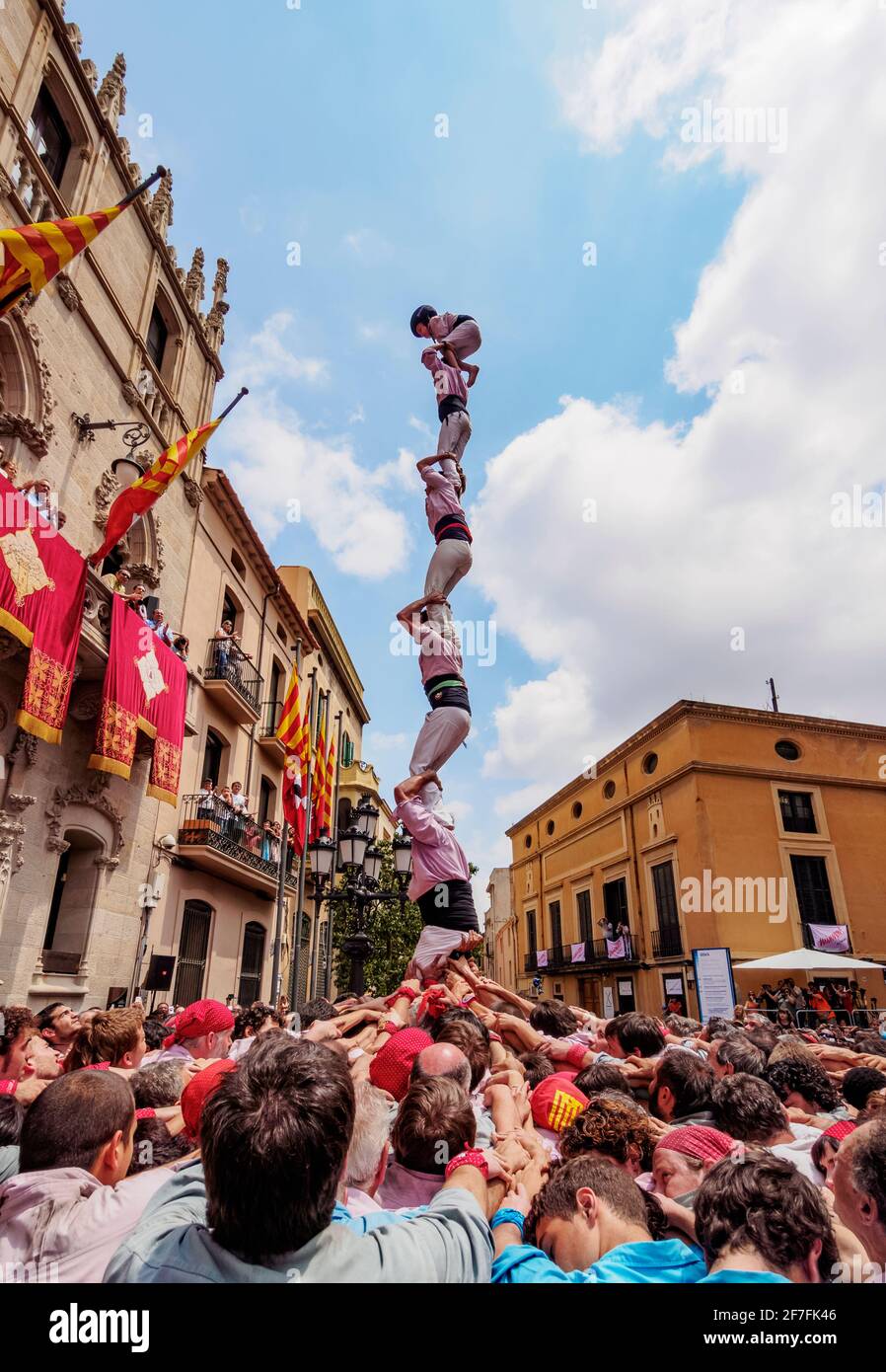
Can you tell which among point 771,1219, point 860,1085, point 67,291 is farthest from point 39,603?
point 771,1219

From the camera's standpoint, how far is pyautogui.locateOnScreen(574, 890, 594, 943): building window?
3092 centimetres

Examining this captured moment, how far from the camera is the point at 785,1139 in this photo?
2.79m

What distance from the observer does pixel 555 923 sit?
1373 inches

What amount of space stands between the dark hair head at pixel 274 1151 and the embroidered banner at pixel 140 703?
999cm

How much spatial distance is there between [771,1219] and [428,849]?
4.66 meters

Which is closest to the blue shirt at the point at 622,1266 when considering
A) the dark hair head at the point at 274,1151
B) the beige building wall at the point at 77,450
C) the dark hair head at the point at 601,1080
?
the dark hair head at the point at 274,1151

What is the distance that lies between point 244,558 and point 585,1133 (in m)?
19.0

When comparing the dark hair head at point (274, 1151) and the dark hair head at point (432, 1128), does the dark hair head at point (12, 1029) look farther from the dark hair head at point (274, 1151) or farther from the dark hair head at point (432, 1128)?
the dark hair head at point (274, 1151)

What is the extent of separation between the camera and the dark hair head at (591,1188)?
1.91m

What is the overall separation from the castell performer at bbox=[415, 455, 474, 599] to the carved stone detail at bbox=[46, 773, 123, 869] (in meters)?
7.07

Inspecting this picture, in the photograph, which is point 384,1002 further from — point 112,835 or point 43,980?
point 112,835

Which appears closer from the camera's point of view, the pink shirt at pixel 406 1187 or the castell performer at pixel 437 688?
the pink shirt at pixel 406 1187

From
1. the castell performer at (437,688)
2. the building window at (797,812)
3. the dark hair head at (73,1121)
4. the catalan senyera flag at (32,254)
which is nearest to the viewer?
the dark hair head at (73,1121)
